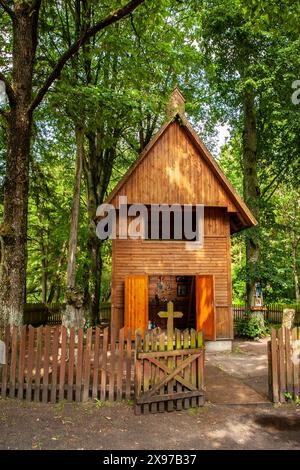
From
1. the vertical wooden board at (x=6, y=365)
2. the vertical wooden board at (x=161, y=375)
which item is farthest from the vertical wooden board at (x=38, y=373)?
the vertical wooden board at (x=161, y=375)

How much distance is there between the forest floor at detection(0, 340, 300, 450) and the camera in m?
5.39

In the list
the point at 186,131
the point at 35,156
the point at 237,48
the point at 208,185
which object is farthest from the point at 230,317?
the point at 237,48

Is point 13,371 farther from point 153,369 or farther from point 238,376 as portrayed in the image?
point 238,376

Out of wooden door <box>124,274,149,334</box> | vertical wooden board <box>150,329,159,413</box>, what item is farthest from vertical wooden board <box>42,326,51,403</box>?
wooden door <box>124,274,149,334</box>

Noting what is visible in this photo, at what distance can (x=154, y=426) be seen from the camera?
6148 millimetres

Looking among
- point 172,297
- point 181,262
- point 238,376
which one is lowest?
point 238,376

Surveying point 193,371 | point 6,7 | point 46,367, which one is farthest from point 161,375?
point 6,7

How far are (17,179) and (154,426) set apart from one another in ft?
19.5

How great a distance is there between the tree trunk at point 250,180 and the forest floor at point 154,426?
36.0ft

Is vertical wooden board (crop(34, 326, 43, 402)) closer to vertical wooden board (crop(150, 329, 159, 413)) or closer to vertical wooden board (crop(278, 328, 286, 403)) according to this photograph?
vertical wooden board (crop(150, 329, 159, 413))

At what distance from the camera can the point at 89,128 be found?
11484 millimetres

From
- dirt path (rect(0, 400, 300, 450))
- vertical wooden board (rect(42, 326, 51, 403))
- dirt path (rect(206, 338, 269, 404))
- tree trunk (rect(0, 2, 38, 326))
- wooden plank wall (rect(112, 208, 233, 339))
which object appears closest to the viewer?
dirt path (rect(0, 400, 300, 450))

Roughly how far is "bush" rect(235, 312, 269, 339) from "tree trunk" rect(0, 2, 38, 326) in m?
12.0

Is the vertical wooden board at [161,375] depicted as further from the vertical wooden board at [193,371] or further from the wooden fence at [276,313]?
the wooden fence at [276,313]
